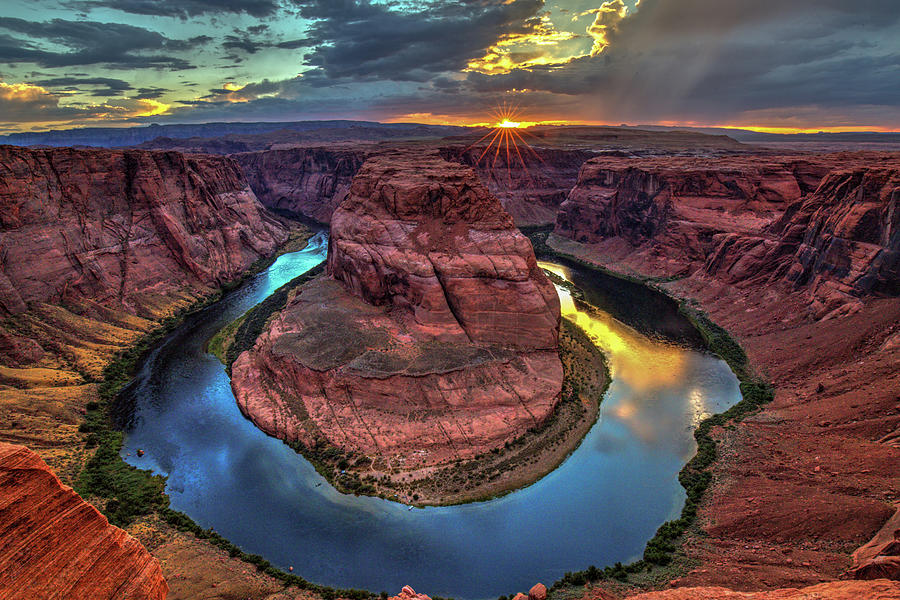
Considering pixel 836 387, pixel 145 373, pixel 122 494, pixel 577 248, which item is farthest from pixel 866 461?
pixel 577 248

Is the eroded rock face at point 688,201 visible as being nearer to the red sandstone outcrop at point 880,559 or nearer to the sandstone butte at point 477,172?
the sandstone butte at point 477,172

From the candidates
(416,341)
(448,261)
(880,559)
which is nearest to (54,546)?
(880,559)

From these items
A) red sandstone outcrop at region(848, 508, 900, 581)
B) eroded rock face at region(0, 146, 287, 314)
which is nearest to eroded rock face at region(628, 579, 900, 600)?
red sandstone outcrop at region(848, 508, 900, 581)

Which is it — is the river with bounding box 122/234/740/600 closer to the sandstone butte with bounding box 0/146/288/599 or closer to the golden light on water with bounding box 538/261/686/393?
the golden light on water with bounding box 538/261/686/393

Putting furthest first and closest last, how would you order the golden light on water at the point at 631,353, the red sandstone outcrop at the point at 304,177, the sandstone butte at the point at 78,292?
the red sandstone outcrop at the point at 304,177, the golden light on water at the point at 631,353, the sandstone butte at the point at 78,292

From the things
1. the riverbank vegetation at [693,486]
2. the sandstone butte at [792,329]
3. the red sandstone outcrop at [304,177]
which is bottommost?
the red sandstone outcrop at [304,177]

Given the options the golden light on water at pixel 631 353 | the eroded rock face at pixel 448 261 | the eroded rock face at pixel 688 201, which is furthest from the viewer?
the eroded rock face at pixel 688 201

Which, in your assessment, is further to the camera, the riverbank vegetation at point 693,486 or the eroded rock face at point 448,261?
the eroded rock face at point 448,261

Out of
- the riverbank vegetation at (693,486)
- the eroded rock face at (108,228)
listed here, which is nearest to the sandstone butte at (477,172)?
the eroded rock face at (108,228)

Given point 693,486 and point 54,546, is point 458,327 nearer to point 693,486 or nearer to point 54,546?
point 693,486
